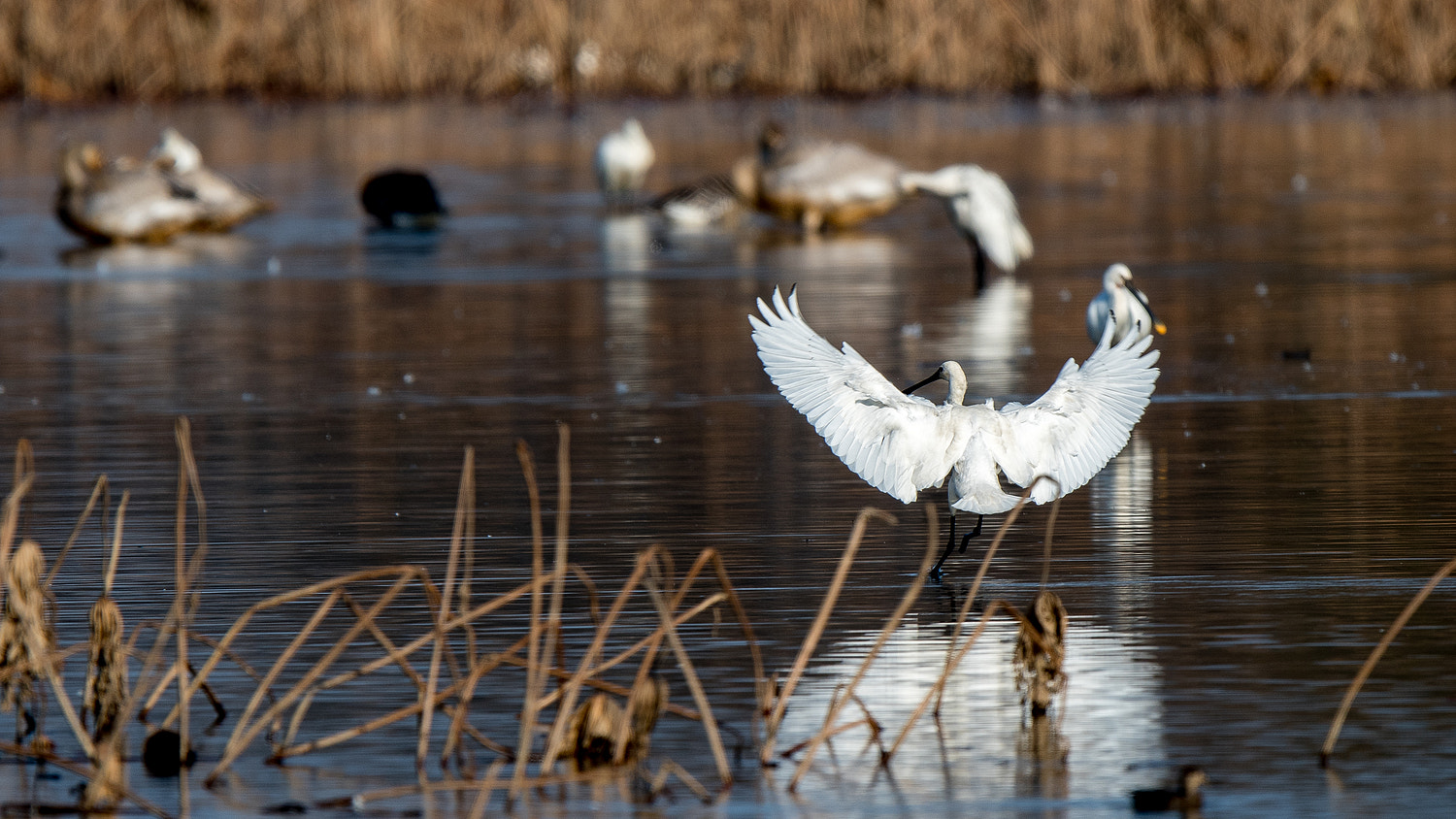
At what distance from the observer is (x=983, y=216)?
16438 millimetres

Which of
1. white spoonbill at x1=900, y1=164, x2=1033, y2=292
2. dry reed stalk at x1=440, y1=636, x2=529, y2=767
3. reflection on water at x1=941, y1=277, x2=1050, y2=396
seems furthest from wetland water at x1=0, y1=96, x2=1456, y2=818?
white spoonbill at x1=900, y1=164, x2=1033, y2=292

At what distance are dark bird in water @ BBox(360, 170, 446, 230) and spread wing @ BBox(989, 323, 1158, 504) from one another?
45.4ft

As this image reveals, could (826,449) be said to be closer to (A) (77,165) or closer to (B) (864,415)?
(B) (864,415)

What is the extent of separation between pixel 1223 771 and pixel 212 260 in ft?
48.2

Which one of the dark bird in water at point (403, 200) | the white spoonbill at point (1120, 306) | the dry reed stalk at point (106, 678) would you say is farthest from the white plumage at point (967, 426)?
the dark bird in water at point (403, 200)

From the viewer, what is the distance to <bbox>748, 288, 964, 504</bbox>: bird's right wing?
7586 mm

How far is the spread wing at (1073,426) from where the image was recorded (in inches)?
300

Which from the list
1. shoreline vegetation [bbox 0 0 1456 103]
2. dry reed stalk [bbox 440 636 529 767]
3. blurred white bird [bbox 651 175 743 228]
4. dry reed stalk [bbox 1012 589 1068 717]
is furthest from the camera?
shoreline vegetation [bbox 0 0 1456 103]

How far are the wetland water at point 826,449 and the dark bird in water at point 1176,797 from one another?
0.10 meters

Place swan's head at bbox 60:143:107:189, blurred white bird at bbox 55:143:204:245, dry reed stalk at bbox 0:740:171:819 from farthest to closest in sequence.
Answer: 1. blurred white bird at bbox 55:143:204:245
2. swan's head at bbox 60:143:107:189
3. dry reed stalk at bbox 0:740:171:819

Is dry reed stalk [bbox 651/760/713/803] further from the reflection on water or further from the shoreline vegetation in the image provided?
the shoreline vegetation

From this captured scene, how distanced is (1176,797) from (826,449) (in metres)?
5.11

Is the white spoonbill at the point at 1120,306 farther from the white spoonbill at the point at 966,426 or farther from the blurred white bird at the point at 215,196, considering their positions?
the blurred white bird at the point at 215,196

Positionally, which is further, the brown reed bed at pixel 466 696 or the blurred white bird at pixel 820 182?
the blurred white bird at pixel 820 182
